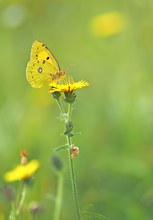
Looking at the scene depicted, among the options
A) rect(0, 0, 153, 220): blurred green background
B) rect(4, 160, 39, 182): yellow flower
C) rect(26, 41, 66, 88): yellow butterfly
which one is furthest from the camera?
rect(0, 0, 153, 220): blurred green background

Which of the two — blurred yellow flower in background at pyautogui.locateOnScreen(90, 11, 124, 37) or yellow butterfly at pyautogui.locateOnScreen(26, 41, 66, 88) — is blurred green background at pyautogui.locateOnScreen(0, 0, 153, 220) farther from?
yellow butterfly at pyautogui.locateOnScreen(26, 41, 66, 88)

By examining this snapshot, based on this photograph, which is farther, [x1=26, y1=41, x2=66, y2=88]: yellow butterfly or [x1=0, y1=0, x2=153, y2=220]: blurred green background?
[x1=0, y1=0, x2=153, y2=220]: blurred green background

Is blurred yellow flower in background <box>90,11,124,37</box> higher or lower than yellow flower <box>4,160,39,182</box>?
higher

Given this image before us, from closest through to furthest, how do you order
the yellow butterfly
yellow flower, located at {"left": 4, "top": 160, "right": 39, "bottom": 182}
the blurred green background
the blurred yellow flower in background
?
the yellow butterfly → yellow flower, located at {"left": 4, "top": 160, "right": 39, "bottom": 182} → the blurred green background → the blurred yellow flower in background

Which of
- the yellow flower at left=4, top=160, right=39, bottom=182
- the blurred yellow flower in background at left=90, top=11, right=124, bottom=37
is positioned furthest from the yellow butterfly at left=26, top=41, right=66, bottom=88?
the blurred yellow flower in background at left=90, top=11, right=124, bottom=37

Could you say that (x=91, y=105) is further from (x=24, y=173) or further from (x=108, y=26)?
(x=24, y=173)

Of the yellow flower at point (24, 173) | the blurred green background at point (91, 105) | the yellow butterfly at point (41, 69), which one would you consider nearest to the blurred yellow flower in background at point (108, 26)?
the blurred green background at point (91, 105)

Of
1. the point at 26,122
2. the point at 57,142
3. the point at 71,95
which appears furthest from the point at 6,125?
the point at 71,95

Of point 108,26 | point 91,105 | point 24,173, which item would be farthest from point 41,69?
point 108,26

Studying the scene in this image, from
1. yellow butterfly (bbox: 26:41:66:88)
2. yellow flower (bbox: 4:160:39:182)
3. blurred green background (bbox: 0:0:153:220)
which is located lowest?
yellow flower (bbox: 4:160:39:182)
